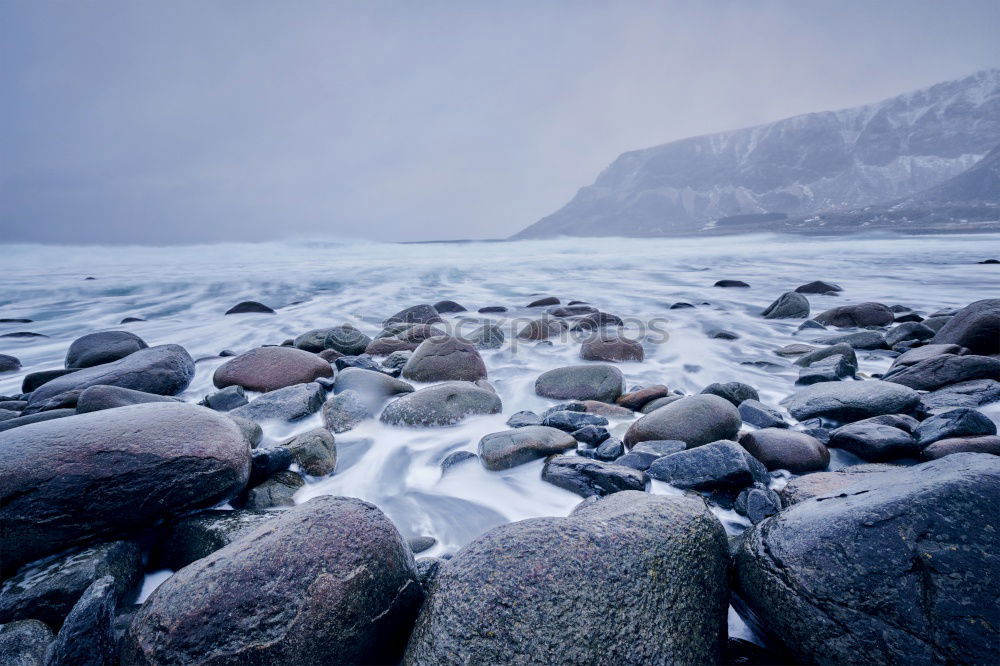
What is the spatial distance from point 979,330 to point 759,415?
251 cm

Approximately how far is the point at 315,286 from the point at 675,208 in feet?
406

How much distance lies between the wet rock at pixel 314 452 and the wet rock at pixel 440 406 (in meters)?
→ 0.59

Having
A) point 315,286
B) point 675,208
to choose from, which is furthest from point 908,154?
point 315,286

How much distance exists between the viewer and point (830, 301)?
8.66m

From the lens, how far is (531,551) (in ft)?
4.04

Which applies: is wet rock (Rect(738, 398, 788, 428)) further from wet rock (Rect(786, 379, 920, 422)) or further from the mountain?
the mountain

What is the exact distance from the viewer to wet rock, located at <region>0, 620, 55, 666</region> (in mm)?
1252

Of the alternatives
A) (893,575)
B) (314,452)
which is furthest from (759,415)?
(314,452)

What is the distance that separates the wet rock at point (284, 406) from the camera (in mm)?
3148

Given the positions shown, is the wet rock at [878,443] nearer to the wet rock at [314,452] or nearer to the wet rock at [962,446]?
the wet rock at [962,446]

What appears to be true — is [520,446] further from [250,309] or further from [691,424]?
[250,309]

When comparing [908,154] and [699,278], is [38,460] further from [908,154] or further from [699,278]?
[908,154]

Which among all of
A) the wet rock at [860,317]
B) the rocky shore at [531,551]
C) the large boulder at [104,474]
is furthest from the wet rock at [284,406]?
the wet rock at [860,317]

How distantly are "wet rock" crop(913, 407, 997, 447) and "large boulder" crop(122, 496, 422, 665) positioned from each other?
2605mm
